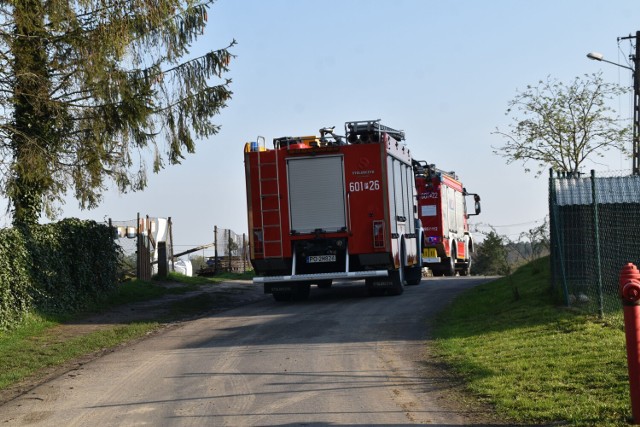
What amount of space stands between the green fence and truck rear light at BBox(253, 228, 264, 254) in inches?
271

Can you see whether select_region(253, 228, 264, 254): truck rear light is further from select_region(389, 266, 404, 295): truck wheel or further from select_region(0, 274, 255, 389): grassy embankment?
select_region(389, 266, 404, 295): truck wheel

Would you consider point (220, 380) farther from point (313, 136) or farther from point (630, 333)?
point (313, 136)

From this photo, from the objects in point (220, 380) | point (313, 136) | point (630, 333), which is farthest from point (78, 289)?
point (630, 333)

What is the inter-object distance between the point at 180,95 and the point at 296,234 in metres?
4.58

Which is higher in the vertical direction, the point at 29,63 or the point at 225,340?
the point at 29,63

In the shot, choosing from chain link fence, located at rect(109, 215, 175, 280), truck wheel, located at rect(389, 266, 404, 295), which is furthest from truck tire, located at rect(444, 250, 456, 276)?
truck wheel, located at rect(389, 266, 404, 295)

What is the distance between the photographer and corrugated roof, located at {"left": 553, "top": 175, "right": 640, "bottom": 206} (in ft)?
51.5

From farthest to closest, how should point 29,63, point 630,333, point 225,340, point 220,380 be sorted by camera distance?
point 29,63, point 225,340, point 220,380, point 630,333

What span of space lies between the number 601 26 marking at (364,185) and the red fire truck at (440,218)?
9.63 metres

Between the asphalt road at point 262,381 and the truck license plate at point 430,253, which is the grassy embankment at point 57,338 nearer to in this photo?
the asphalt road at point 262,381

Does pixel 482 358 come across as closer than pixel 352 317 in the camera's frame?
Yes

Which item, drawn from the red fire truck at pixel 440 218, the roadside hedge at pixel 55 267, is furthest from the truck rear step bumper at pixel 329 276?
the red fire truck at pixel 440 218

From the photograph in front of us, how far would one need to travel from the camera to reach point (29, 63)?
59.6 feet

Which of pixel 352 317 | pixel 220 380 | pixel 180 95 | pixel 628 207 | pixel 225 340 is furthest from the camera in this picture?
pixel 180 95
